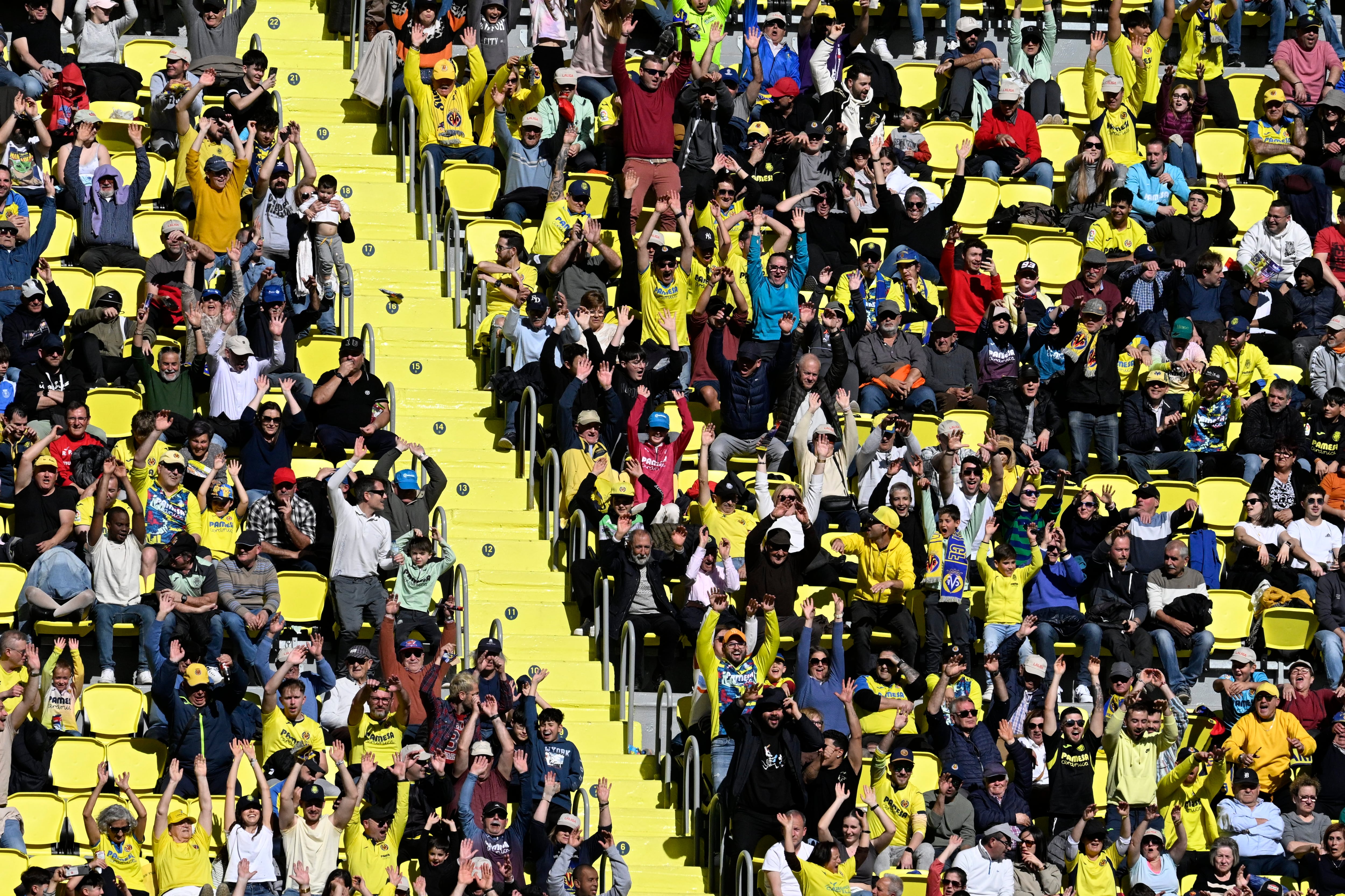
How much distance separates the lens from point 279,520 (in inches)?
773

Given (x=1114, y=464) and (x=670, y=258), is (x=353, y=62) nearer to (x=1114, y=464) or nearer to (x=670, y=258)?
(x=670, y=258)

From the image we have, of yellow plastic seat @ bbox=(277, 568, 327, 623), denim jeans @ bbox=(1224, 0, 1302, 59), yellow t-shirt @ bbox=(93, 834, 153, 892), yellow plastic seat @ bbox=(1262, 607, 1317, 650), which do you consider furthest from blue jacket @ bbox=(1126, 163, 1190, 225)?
yellow t-shirt @ bbox=(93, 834, 153, 892)

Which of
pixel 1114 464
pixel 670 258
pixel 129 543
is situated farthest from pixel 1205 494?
pixel 129 543

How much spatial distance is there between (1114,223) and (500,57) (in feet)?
17.0

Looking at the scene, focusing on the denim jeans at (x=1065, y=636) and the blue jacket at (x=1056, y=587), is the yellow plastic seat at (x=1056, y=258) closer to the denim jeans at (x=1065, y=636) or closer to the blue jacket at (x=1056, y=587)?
the blue jacket at (x=1056, y=587)

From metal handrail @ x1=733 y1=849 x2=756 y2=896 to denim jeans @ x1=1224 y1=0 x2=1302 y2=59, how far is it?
1072 cm

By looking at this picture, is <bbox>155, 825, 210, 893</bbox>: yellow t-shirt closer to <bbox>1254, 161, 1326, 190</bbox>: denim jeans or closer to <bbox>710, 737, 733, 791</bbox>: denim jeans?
<bbox>710, 737, 733, 791</bbox>: denim jeans

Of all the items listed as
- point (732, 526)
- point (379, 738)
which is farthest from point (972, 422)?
point (379, 738)

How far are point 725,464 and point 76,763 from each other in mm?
5240

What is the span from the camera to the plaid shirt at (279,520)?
19.6 metres

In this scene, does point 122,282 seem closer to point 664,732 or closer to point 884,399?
point 664,732

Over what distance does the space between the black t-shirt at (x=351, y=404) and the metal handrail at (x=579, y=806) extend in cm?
324

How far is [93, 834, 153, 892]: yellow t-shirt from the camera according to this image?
57.9ft

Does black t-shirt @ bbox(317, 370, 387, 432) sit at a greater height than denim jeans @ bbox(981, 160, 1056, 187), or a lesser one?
lesser
